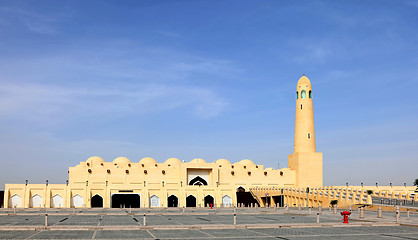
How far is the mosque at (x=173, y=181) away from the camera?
73.1m

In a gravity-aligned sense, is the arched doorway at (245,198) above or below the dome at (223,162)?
below

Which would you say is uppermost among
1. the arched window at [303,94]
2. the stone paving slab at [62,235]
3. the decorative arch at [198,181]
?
the arched window at [303,94]

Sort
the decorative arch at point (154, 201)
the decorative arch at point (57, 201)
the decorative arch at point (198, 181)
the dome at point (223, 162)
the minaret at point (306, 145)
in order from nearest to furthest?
1. the decorative arch at point (57, 201)
2. the decorative arch at point (154, 201)
3. the minaret at point (306, 145)
4. the decorative arch at point (198, 181)
5. the dome at point (223, 162)

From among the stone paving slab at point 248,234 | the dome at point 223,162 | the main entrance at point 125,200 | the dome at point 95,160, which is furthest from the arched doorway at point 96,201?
the stone paving slab at point 248,234

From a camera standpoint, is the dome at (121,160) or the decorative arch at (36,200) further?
the dome at (121,160)

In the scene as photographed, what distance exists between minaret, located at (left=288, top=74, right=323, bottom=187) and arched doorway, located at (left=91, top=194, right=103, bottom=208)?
35.6 meters

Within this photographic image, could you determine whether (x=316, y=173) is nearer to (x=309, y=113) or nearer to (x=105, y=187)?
(x=309, y=113)

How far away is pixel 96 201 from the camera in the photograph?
254ft

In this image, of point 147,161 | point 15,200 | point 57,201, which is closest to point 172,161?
point 147,161

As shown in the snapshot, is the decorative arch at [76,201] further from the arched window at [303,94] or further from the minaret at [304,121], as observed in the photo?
the arched window at [303,94]

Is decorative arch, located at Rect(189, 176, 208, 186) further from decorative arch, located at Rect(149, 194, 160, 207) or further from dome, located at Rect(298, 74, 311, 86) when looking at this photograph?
dome, located at Rect(298, 74, 311, 86)

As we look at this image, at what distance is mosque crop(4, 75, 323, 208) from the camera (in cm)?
7306

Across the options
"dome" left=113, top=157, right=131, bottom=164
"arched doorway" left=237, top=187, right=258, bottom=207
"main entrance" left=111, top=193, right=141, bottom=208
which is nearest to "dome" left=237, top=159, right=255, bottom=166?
"arched doorway" left=237, top=187, right=258, bottom=207

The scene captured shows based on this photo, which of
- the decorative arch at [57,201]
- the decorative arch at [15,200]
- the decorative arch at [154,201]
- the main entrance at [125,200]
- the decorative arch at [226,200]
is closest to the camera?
the decorative arch at [15,200]
